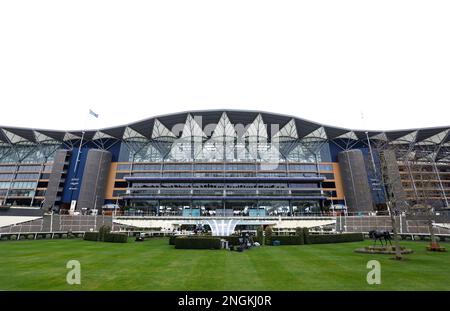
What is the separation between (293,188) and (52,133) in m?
93.3

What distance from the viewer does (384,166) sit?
981 inches

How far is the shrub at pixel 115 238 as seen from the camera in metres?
39.4

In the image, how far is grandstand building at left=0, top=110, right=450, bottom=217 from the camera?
87.8 metres

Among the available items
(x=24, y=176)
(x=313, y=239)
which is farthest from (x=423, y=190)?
(x=24, y=176)

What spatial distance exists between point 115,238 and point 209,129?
198ft

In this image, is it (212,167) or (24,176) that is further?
(24,176)

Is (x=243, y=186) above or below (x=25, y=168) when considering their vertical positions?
below

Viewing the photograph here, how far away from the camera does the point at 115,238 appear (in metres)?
40.1

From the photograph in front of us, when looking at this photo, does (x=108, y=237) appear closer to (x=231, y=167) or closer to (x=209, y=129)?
(x=231, y=167)

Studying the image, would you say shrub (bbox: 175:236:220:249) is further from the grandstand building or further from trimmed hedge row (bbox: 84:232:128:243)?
the grandstand building

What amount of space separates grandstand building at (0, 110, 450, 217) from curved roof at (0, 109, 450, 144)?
1.15ft

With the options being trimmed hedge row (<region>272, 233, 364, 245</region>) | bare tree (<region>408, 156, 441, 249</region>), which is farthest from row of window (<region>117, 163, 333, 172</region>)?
trimmed hedge row (<region>272, 233, 364, 245</region>)

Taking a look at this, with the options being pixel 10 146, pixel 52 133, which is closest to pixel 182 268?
pixel 52 133

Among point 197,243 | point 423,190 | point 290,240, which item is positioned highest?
point 423,190
